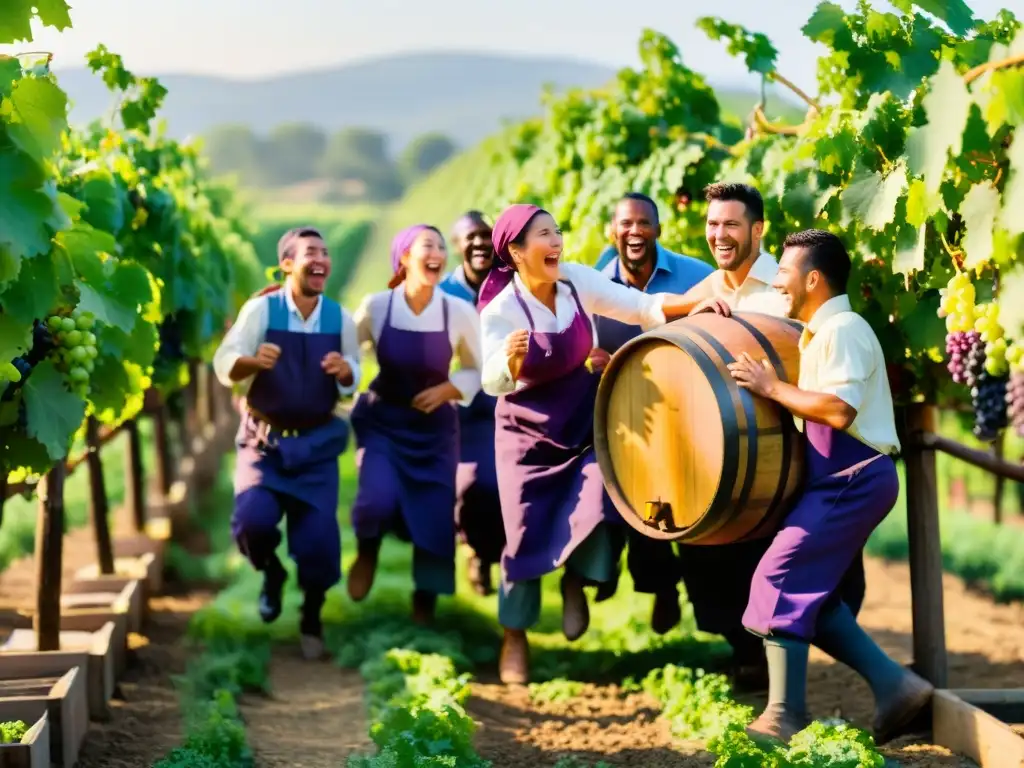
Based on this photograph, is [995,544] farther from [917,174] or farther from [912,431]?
[917,174]

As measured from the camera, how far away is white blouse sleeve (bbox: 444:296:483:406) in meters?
6.84

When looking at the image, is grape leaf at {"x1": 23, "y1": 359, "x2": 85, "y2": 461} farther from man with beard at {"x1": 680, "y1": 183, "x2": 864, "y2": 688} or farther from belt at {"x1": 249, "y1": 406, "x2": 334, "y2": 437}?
man with beard at {"x1": 680, "y1": 183, "x2": 864, "y2": 688}

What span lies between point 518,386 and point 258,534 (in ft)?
5.15

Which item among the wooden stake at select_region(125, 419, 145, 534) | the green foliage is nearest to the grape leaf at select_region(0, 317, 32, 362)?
the green foliage

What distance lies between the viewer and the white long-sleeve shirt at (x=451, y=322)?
685 cm

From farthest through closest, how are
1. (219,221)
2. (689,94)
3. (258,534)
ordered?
(219,221) < (689,94) < (258,534)

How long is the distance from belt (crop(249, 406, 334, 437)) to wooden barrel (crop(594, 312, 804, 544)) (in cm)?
205

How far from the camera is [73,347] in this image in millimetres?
5105

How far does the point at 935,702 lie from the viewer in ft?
17.1

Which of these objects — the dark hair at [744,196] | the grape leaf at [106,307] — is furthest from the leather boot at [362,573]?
the dark hair at [744,196]

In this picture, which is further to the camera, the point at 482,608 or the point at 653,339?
the point at 482,608

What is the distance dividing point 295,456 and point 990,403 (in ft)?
10.2

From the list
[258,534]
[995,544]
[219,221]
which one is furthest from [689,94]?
[219,221]

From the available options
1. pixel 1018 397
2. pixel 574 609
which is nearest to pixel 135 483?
pixel 574 609
